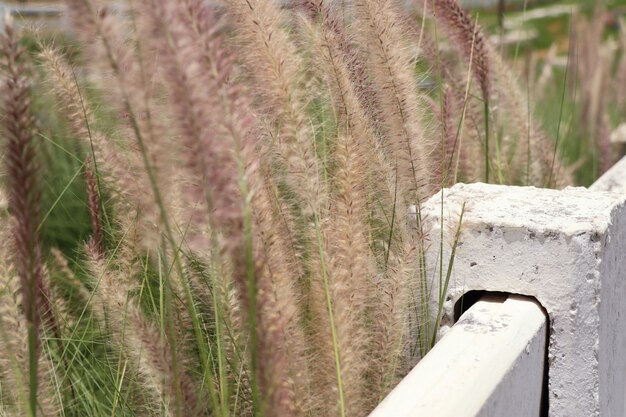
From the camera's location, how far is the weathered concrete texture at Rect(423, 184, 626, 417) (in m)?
1.96

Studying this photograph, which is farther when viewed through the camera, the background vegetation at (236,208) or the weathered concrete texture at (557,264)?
the weathered concrete texture at (557,264)

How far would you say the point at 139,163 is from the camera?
5.00 feet

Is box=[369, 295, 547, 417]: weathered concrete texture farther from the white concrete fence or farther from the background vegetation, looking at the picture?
the background vegetation

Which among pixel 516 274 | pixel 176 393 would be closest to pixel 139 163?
pixel 176 393

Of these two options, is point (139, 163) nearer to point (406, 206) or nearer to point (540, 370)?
point (406, 206)

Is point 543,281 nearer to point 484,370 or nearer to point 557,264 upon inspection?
point 557,264

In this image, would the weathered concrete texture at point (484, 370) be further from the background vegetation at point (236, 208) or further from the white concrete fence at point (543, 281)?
the background vegetation at point (236, 208)

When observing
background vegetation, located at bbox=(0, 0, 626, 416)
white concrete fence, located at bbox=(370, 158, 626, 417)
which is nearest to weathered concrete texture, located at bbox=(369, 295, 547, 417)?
white concrete fence, located at bbox=(370, 158, 626, 417)

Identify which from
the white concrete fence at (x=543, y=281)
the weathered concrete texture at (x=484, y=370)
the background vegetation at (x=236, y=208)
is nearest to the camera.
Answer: the background vegetation at (x=236, y=208)

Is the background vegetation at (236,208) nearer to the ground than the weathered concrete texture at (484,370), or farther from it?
farther from it

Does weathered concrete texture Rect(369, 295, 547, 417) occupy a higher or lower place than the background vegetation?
lower

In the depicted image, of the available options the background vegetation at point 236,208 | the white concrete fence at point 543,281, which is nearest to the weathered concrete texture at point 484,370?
the white concrete fence at point 543,281

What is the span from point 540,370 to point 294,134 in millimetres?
742

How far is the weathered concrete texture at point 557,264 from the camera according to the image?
6.42ft
